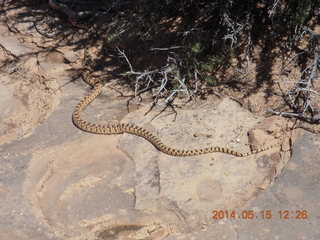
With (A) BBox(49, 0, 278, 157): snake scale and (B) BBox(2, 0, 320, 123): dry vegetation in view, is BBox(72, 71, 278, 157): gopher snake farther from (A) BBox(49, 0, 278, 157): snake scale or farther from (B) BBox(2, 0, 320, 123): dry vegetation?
(B) BBox(2, 0, 320, 123): dry vegetation

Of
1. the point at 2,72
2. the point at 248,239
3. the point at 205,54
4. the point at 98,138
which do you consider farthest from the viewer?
the point at 2,72

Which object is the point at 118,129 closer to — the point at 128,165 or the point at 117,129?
the point at 117,129

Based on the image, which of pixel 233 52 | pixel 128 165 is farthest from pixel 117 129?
pixel 233 52

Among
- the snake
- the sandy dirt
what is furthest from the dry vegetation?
the snake

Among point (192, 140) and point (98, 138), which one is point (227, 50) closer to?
point (192, 140)

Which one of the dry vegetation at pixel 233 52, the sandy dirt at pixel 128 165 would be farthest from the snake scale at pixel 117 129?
the dry vegetation at pixel 233 52

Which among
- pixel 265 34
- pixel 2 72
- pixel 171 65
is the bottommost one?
pixel 2 72

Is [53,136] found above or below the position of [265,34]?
below

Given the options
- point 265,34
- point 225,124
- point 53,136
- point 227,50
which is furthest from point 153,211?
point 265,34
